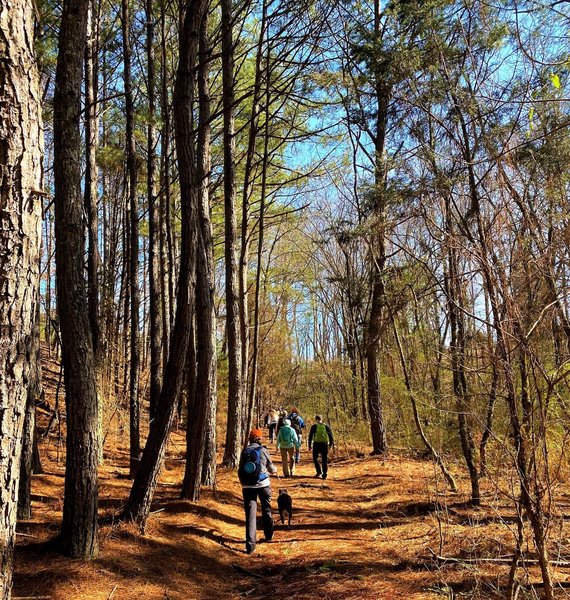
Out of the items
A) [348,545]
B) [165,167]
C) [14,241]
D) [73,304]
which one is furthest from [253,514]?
[165,167]

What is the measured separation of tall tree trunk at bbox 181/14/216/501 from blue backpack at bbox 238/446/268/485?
107cm

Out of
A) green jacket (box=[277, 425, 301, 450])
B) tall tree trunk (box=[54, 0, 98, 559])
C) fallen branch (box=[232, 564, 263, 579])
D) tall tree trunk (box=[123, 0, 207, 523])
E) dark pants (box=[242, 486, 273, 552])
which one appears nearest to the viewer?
tall tree trunk (box=[54, 0, 98, 559])

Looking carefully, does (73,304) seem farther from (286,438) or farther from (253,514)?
(286,438)

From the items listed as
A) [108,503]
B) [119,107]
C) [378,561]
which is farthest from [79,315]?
[119,107]

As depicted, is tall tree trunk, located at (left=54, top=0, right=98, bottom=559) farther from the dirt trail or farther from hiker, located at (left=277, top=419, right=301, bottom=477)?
hiker, located at (left=277, top=419, right=301, bottom=477)

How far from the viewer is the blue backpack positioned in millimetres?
6941

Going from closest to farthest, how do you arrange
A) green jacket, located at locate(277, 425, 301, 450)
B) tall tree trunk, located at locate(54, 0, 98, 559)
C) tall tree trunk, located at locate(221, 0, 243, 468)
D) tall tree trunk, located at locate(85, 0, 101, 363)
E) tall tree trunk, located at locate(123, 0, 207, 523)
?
tall tree trunk, located at locate(54, 0, 98, 559) < tall tree trunk, located at locate(123, 0, 207, 523) < tall tree trunk, located at locate(85, 0, 101, 363) < tall tree trunk, located at locate(221, 0, 243, 468) < green jacket, located at locate(277, 425, 301, 450)

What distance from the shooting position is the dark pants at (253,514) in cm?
664

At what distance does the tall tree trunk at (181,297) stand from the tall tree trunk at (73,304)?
979 mm

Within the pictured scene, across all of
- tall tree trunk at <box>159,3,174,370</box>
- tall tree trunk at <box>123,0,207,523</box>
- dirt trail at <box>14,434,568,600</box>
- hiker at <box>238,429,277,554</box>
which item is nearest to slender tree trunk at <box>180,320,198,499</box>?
dirt trail at <box>14,434,568,600</box>

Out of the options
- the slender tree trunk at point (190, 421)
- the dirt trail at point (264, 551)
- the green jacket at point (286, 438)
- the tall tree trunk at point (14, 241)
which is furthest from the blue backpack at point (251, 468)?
Answer: the tall tree trunk at point (14, 241)

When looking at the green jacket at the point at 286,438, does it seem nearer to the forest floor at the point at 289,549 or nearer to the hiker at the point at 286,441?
the hiker at the point at 286,441

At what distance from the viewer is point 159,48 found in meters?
12.6

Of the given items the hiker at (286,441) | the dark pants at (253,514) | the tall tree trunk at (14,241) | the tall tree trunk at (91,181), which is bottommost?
the dark pants at (253,514)
